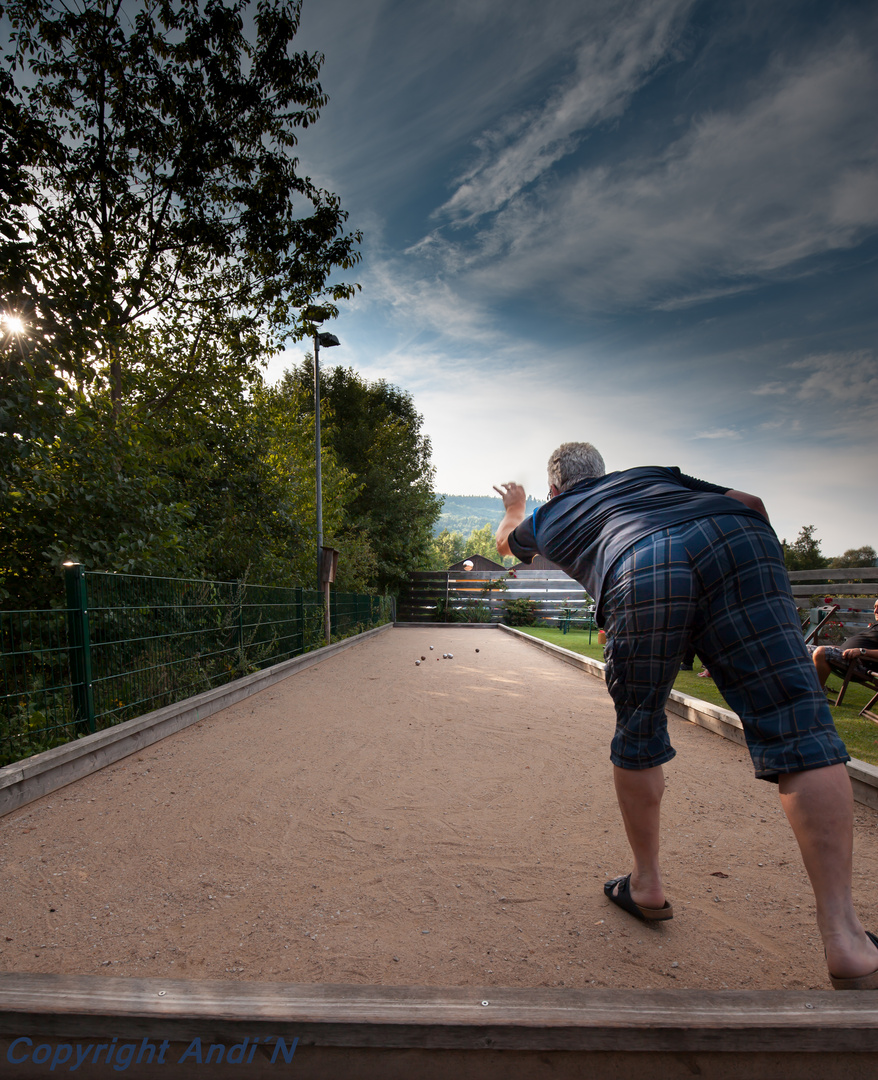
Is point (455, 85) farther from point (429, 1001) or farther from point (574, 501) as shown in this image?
point (429, 1001)

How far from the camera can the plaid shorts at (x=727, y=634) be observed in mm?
1435

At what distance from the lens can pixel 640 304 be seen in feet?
41.9

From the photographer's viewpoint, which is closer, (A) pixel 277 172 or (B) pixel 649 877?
(B) pixel 649 877

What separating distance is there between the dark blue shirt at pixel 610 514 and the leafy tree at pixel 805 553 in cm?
1671

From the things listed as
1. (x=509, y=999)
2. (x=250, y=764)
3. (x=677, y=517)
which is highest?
(x=677, y=517)

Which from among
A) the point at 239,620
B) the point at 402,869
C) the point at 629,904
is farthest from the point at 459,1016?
the point at 239,620

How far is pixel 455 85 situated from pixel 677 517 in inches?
372

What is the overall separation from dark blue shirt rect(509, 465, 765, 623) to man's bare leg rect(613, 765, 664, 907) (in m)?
0.51

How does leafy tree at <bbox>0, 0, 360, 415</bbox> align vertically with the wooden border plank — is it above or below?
above

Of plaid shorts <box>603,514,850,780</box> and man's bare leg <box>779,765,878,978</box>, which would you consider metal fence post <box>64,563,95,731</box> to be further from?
man's bare leg <box>779,765,878,978</box>

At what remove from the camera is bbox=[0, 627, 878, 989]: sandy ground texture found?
1.71 metres

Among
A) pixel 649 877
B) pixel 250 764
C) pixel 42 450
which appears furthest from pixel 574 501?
pixel 42 450

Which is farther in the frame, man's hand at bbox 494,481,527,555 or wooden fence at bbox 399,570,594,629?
wooden fence at bbox 399,570,594,629

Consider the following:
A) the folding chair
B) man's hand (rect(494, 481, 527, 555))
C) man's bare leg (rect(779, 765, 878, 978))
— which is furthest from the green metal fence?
the folding chair
